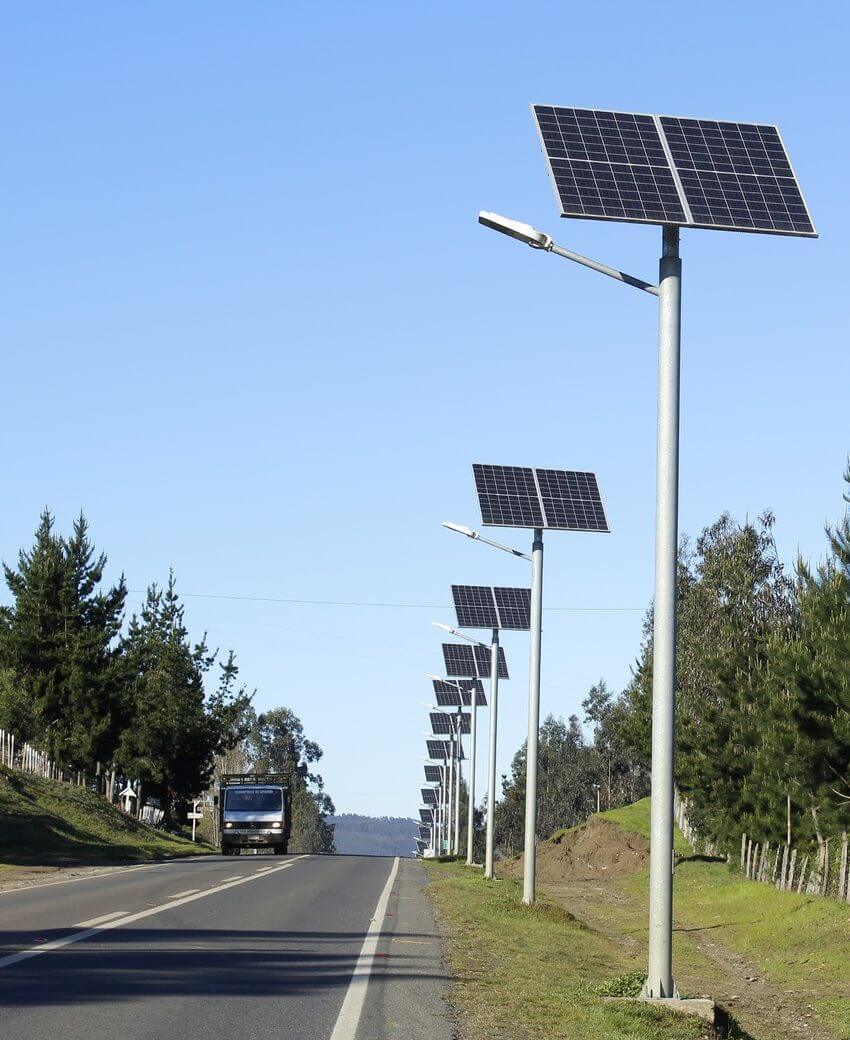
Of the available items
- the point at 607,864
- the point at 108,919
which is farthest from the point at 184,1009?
the point at 607,864

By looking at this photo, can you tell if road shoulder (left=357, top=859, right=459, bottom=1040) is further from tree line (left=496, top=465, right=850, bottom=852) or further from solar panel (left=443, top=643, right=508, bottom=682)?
solar panel (left=443, top=643, right=508, bottom=682)

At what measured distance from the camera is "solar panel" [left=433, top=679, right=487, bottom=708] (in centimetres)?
6825

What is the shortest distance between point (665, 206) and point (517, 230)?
1.51 meters

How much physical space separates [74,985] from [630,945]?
14.6 metres

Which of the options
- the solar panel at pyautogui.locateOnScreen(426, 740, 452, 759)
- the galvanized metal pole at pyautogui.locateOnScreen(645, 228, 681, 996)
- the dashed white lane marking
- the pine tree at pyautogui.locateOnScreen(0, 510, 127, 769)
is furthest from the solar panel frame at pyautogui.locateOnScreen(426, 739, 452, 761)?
the galvanized metal pole at pyautogui.locateOnScreen(645, 228, 681, 996)

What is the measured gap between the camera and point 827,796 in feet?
98.3

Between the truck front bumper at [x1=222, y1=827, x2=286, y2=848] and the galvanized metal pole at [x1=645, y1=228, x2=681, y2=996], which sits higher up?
the galvanized metal pole at [x1=645, y1=228, x2=681, y2=996]

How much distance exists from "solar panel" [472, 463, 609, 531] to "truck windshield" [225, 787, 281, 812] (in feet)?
98.0

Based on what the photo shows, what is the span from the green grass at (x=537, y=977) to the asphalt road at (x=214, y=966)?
0.38m

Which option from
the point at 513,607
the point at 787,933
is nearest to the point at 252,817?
the point at 513,607

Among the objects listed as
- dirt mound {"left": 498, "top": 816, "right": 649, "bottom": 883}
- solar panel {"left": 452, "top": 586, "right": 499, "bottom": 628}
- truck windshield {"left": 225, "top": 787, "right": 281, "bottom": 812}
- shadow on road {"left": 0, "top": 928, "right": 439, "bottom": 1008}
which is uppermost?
solar panel {"left": 452, "top": 586, "right": 499, "bottom": 628}

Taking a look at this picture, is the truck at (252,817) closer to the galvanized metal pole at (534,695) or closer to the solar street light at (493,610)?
the solar street light at (493,610)

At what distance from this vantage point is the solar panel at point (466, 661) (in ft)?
208

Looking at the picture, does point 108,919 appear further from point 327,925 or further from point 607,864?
point 607,864
